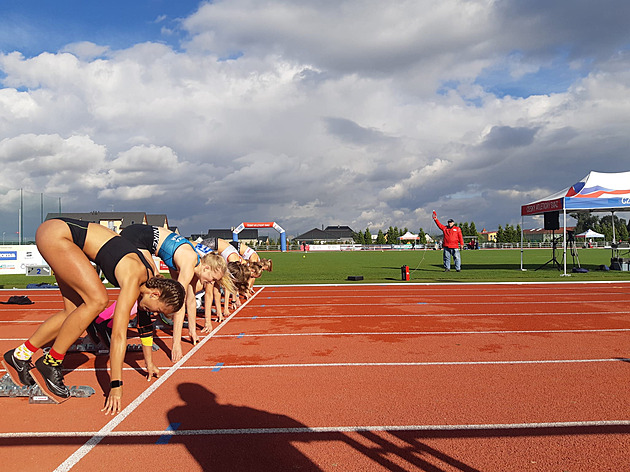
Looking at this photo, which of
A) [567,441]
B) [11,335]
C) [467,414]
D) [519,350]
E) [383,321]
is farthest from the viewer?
[383,321]

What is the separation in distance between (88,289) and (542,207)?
18430 mm

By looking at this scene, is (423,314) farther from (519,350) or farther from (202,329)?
(202,329)

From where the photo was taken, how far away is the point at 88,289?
12.2 feet

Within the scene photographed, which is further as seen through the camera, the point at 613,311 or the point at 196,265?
the point at 613,311

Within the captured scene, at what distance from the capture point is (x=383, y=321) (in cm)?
793

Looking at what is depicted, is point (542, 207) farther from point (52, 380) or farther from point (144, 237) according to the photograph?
point (52, 380)

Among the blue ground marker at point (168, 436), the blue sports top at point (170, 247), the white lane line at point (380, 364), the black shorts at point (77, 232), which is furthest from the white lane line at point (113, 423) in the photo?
the black shorts at point (77, 232)

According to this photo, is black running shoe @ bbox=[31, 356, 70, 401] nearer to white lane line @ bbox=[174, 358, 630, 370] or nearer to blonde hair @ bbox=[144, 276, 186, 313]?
blonde hair @ bbox=[144, 276, 186, 313]

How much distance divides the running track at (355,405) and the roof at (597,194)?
34.7 ft

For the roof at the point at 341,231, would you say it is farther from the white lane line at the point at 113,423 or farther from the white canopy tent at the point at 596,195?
the white lane line at the point at 113,423

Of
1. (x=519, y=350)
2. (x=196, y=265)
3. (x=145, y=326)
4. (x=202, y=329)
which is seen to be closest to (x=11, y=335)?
(x=202, y=329)

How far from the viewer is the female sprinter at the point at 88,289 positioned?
12.0 ft

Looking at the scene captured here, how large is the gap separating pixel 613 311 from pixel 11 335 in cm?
1079

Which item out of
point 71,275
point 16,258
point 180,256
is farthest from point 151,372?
point 16,258
